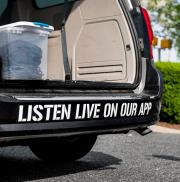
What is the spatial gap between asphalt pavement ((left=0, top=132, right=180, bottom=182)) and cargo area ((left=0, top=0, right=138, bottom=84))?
740 mm

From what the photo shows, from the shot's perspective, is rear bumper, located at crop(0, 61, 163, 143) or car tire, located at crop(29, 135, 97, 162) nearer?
rear bumper, located at crop(0, 61, 163, 143)

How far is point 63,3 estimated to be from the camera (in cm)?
493

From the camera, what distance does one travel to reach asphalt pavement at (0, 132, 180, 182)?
4262 mm

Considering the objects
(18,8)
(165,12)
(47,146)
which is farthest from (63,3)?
(165,12)

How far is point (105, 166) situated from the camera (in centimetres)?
481

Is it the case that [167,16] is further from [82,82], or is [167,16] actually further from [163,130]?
[82,82]

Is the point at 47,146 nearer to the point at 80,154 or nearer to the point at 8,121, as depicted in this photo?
the point at 80,154

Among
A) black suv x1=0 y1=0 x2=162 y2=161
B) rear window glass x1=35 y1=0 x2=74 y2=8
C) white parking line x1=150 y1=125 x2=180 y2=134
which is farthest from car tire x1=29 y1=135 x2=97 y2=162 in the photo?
white parking line x1=150 y1=125 x2=180 y2=134

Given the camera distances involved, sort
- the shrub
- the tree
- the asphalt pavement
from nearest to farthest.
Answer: the asphalt pavement
the shrub
the tree

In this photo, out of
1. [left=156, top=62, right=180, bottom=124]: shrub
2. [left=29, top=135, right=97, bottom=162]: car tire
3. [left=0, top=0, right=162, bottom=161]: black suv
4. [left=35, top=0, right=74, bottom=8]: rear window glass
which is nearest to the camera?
[left=0, top=0, right=162, bottom=161]: black suv

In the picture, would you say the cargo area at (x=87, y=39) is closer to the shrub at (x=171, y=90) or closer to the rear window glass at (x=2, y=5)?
the rear window glass at (x=2, y=5)

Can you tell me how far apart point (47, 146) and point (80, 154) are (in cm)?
31

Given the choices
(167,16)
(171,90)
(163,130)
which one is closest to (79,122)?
(163,130)

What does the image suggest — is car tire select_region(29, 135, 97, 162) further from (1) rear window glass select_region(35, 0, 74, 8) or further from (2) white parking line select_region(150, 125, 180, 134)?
(2) white parking line select_region(150, 125, 180, 134)
